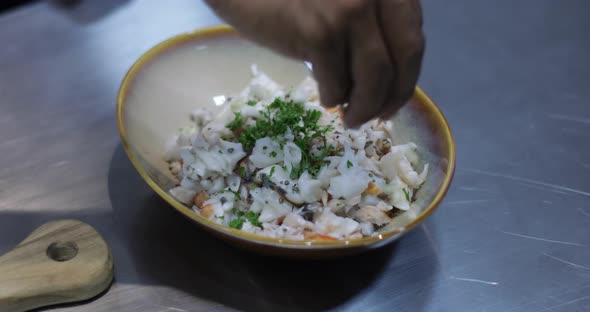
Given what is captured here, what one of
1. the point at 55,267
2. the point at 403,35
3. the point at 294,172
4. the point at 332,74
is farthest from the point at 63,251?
the point at 403,35

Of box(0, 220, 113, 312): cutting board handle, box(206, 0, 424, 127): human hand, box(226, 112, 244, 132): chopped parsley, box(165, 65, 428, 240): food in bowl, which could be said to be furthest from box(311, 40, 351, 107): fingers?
box(0, 220, 113, 312): cutting board handle

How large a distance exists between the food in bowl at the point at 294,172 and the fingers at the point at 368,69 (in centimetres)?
17

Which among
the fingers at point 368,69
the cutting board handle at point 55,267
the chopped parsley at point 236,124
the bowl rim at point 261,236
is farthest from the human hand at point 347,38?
the cutting board handle at point 55,267

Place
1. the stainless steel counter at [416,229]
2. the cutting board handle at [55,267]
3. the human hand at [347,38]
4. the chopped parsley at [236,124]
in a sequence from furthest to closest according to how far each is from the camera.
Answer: the chopped parsley at [236,124] < the stainless steel counter at [416,229] < the cutting board handle at [55,267] < the human hand at [347,38]

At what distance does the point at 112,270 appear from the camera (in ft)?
3.20

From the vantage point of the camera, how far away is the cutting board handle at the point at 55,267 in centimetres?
89

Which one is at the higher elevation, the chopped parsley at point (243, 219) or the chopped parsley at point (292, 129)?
the chopped parsley at point (292, 129)

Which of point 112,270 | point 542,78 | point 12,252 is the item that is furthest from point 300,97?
point 542,78

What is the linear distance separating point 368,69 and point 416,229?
16.9 inches

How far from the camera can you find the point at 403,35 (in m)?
0.79

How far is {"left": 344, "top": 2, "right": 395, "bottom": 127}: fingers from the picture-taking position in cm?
77

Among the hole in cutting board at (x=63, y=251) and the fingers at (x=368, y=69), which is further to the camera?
the hole in cutting board at (x=63, y=251)

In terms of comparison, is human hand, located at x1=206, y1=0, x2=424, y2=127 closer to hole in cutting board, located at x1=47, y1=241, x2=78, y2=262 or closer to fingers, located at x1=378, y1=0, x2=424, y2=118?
fingers, located at x1=378, y1=0, x2=424, y2=118

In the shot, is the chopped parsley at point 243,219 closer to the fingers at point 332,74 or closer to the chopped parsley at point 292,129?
the chopped parsley at point 292,129
